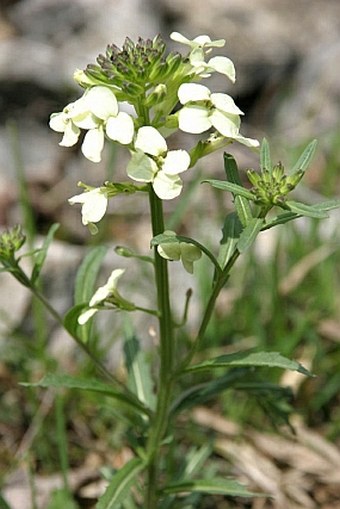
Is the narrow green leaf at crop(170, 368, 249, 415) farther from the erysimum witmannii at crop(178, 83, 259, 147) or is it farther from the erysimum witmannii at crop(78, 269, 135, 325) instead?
the erysimum witmannii at crop(178, 83, 259, 147)

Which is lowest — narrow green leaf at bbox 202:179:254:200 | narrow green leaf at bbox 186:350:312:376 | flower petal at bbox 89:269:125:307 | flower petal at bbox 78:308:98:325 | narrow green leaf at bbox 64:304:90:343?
narrow green leaf at bbox 186:350:312:376

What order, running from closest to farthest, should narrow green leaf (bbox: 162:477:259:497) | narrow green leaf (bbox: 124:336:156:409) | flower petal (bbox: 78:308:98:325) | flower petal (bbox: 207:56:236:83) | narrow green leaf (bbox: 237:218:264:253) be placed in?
narrow green leaf (bbox: 237:218:264:253)
flower petal (bbox: 207:56:236:83)
flower petal (bbox: 78:308:98:325)
narrow green leaf (bbox: 162:477:259:497)
narrow green leaf (bbox: 124:336:156:409)

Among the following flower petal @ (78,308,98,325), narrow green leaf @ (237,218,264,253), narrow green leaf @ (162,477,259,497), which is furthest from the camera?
narrow green leaf @ (162,477,259,497)

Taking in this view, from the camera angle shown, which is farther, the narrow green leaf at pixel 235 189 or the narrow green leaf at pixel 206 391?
the narrow green leaf at pixel 206 391

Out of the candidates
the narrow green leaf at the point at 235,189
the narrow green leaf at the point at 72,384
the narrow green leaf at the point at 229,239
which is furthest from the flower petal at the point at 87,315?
the narrow green leaf at the point at 235,189

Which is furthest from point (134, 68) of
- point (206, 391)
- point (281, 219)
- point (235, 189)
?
point (206, 391)

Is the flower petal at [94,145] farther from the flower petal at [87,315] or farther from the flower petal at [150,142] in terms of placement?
the flower petal at [87,315]

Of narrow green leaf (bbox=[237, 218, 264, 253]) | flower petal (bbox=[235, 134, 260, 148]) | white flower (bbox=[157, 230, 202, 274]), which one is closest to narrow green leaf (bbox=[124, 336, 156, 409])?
white flower (bbox=[157, 230, 202, 274])
